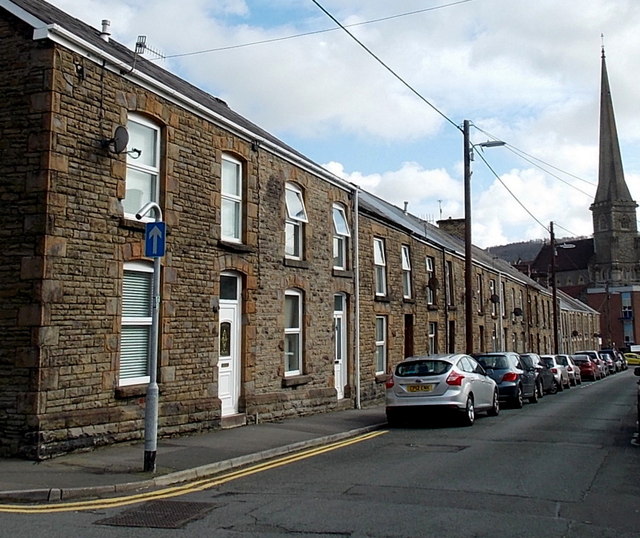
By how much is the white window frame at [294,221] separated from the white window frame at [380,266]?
516cm

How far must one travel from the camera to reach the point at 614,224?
108375 millimetres

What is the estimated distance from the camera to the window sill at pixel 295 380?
15977mm

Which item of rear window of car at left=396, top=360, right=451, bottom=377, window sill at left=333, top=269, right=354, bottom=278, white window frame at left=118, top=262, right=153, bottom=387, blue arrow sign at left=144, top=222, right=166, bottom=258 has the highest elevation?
window sill at left=333, top=269, right=354, bottom=278

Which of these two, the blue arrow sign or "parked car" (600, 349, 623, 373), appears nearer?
the blue arrow sign

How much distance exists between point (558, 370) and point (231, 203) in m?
19.5

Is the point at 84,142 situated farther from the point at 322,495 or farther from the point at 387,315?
the point at 387,315

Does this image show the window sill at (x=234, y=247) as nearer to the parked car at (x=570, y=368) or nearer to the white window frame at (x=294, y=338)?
the white window frame at (x=294, y=338)

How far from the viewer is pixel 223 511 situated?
23.5ft

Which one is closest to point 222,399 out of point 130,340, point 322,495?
point 130,340

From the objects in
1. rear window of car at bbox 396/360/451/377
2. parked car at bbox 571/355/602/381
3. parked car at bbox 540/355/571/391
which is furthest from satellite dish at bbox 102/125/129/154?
parked car at bbox 571/355/602/381

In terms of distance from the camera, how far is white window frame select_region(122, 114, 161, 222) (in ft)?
39.0

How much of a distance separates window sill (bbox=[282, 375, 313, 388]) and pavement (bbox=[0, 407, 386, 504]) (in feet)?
5.32

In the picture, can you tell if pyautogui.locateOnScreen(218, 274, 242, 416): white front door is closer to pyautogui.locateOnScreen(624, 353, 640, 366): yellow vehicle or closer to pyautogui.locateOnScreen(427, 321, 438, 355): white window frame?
pyautogui.locateOnScreen(427, 321, 438, 355): white window frame

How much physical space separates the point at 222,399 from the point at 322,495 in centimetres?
646
